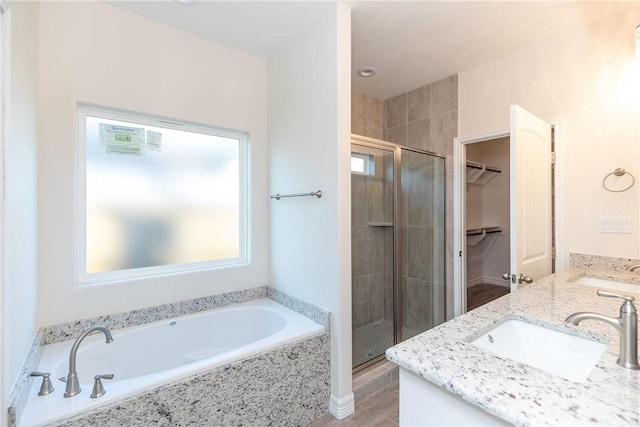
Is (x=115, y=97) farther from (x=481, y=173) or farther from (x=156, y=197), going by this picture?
(x=481, y=173)

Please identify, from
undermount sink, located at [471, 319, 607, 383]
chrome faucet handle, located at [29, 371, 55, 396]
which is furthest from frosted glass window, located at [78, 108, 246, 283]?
undermount sink, located at [471, 319, 607, 383]

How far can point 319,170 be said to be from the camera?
204 centimetres

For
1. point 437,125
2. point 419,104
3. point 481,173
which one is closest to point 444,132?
point 437,125

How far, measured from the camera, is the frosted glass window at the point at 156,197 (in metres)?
1.97

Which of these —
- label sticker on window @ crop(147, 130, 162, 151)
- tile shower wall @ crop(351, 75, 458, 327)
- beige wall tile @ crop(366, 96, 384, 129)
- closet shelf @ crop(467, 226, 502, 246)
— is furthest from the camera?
closet shelf @ crop(467, 226, 502, 246)

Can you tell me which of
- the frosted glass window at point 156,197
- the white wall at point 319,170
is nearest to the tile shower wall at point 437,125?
the white wall at point 319,170

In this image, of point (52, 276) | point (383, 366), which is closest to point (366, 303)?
point (383, 366)

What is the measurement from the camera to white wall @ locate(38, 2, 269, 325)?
1736 mm

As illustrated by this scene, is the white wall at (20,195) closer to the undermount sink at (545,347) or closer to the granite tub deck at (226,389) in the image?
the granite tub deck at (226,389)

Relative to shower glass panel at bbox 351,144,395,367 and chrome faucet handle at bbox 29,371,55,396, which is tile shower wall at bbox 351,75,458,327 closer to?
shower glass panel at bbox 351,144,395,367

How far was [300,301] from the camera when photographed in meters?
2.20

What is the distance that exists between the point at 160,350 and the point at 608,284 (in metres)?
2.90

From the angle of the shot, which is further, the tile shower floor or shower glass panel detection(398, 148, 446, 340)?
shower glass panel detection(398, 148, 446, 340)

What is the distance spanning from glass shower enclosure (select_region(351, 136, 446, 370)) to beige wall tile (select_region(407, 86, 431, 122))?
19.3 inches
